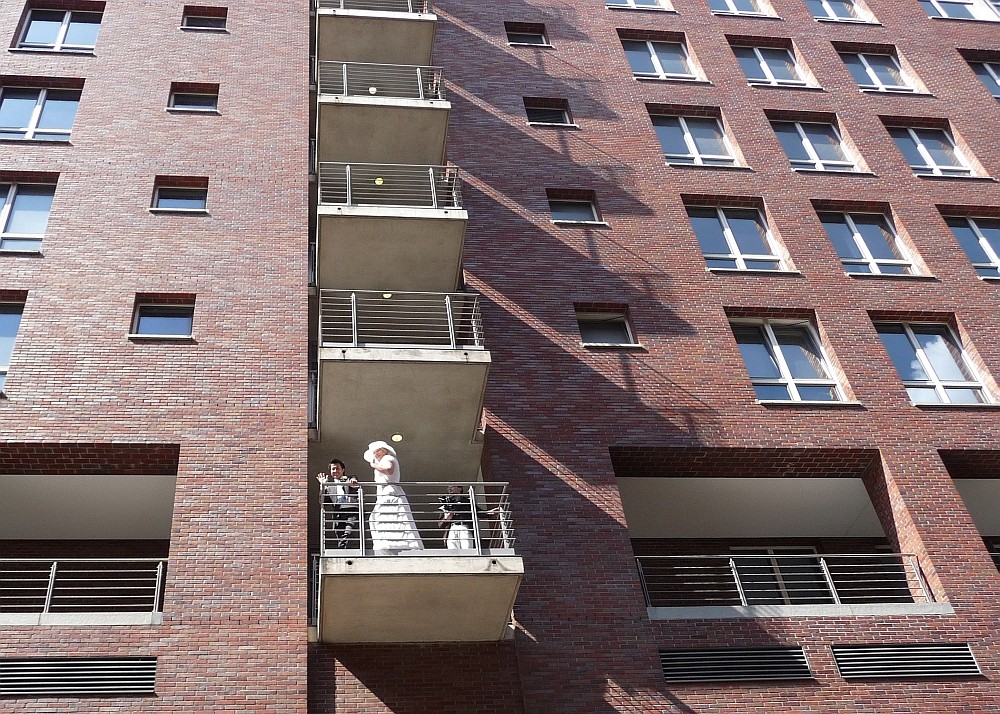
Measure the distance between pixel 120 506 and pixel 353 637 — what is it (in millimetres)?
4950

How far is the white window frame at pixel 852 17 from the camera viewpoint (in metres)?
27.2

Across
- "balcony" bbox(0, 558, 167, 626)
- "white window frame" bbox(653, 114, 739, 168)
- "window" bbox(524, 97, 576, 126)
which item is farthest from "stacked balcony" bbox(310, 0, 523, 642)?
"white window frame" bbox(653, 114, 739, 168)

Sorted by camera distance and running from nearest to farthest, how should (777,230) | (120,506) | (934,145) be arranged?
(120,506), (777,230), (934,145)

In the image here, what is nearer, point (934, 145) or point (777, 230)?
point (777, 230)

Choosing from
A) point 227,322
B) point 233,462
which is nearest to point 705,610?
point 233,462

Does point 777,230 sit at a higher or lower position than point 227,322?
higher

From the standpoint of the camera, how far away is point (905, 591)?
54.0 feet

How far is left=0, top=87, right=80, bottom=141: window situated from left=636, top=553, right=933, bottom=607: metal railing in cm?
1366

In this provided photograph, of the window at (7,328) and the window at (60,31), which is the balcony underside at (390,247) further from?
the window at (60,31)

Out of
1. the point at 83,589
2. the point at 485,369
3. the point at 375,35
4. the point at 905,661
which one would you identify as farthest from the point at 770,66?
the point at 83,589

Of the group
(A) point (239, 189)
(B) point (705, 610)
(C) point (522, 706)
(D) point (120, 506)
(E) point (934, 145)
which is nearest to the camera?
(C) point (522, 706)

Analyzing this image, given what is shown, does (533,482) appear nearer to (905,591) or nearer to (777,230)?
(905,591)

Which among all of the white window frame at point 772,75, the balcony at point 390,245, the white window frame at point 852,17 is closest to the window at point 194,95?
the balcony at point 390,245

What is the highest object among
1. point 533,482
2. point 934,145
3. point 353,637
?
point 934,145
